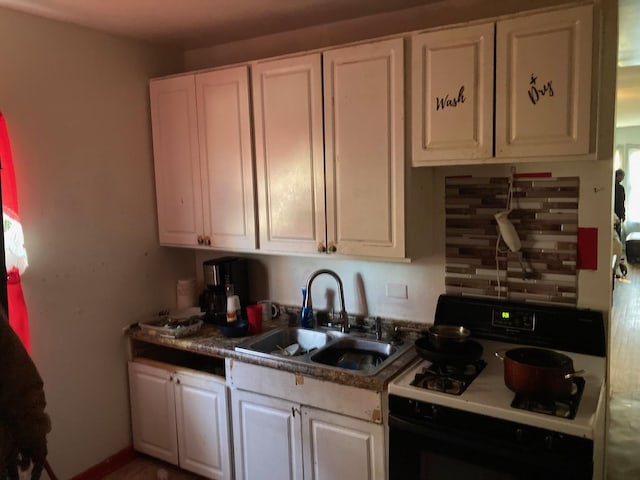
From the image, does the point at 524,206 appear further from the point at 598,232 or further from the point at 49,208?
the point at 49,208

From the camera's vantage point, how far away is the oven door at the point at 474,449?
5.41ft

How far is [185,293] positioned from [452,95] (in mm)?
1980

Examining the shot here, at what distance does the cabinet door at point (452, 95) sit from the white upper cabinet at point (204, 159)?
897 millimetres

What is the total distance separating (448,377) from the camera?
80.0 inches

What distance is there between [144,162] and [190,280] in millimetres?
763

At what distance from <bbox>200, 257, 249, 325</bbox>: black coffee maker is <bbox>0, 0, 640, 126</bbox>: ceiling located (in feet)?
4.17

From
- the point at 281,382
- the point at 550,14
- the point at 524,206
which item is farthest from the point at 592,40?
the point at 281,382

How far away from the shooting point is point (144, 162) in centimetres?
300

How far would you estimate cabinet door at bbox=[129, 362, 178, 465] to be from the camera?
2.79 m

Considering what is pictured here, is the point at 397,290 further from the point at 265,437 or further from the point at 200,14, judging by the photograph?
the point at 200,14

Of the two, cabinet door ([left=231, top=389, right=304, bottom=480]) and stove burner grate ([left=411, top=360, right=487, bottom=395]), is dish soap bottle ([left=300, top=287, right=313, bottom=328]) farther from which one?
stove burner grate ([left=411, top=360, right=487, bottom=395])

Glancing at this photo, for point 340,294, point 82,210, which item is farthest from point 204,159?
point 340,294

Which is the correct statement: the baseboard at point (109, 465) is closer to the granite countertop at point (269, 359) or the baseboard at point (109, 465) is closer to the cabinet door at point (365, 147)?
the granite countertop at point (269, 359)

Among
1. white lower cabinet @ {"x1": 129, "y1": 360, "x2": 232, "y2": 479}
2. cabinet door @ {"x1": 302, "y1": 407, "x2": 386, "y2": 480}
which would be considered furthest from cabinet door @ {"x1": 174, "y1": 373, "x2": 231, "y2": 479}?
cabinet door @ {"x1": 302, "y1": 407, "x2": 386, "y2": 480}
